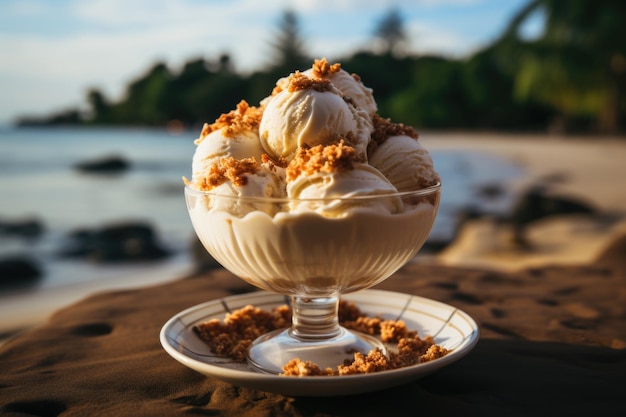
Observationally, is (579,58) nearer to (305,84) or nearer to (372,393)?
(305,84)

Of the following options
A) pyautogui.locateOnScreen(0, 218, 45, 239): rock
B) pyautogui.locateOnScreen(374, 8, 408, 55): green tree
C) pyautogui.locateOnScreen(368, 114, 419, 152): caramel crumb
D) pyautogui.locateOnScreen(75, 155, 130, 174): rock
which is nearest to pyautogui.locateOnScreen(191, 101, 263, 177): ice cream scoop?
pyautogui.locateOnScreen(368, 114, 419, 152): caramel crumb

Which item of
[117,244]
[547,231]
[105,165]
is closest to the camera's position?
[547,231]

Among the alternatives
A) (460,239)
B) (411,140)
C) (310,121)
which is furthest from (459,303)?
(460,239)

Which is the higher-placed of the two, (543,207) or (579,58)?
(579,58)

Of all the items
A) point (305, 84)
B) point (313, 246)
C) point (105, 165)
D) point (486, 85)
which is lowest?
point (105, 165)

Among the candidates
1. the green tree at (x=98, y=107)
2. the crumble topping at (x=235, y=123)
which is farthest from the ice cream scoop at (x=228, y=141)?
the green tree at (x=98, y=107)

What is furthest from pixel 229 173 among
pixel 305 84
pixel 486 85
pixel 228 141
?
pixel 486 85

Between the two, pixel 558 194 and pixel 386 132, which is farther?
pixel 558 194
